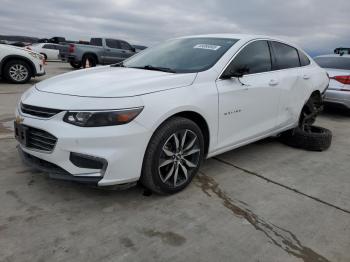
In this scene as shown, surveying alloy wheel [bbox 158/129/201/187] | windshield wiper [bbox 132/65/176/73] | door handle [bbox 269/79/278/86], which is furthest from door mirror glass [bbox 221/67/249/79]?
alloy wheel [bbox 158/129/201/187]

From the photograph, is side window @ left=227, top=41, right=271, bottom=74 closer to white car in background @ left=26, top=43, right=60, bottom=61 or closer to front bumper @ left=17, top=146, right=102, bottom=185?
front bumper @ left=17, top=146, right=102, bottom=185

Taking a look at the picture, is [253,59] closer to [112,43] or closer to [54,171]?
[54,171]

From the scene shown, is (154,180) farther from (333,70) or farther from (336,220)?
(333,70)

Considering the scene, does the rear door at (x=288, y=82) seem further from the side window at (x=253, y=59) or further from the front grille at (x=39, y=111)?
the front grille at (x=39, y=111)

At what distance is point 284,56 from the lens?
474 centimetres

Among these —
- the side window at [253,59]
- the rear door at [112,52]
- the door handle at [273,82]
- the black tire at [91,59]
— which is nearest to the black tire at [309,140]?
the door handle at [273,82]

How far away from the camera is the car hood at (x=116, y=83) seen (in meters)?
2.91

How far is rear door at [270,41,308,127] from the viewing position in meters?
4.50

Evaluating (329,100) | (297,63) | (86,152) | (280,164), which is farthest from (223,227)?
(329,100)

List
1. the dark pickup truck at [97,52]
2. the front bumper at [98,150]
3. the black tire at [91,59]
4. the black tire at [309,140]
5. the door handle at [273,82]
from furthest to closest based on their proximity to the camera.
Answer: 1. the black tire at [91,59]
2. the dark pickup truck at [97,52]
3. the black tire at [309,140]
4. the door handle at [273,82]
5. the front bumper at [98,150]

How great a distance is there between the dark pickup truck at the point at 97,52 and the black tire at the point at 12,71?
593cm

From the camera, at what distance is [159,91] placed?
9.86ft

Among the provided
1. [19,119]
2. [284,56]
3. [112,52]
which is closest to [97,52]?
[112,52]

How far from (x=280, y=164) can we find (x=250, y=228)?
174cm
